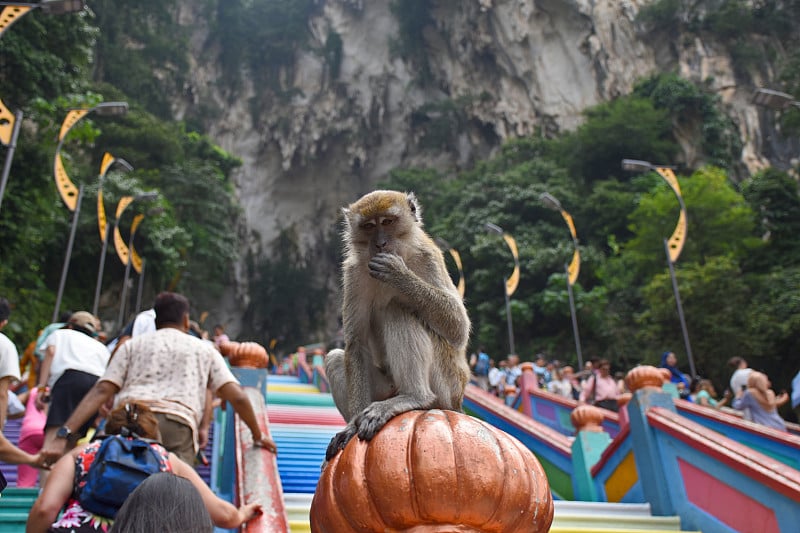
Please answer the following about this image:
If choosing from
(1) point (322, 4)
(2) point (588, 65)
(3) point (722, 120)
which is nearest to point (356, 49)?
(1) point (322, 4)

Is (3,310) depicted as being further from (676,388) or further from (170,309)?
(676,388)

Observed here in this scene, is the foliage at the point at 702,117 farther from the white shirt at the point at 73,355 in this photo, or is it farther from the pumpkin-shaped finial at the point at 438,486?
the pumpkin-shaped finial at the point at 438,486

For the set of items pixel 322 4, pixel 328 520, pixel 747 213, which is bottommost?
pixel 328 520

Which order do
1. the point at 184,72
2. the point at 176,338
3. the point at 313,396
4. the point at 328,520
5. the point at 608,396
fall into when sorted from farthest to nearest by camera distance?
the point at 184,72 < the point at 608,396 < the point at 313,396 < the point at 176,338 < the point at 328,520

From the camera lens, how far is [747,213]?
2084 centimetres

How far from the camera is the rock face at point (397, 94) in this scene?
32.8 m

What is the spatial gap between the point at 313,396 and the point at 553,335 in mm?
16280

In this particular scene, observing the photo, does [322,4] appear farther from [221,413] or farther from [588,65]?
[221,413]

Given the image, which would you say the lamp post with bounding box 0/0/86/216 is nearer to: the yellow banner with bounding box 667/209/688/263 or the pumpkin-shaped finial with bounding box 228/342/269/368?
the pumpkin-shaped finial with bounding box 228/342/269/368

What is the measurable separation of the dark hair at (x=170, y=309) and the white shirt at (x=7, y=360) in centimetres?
78

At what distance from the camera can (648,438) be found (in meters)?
4.19

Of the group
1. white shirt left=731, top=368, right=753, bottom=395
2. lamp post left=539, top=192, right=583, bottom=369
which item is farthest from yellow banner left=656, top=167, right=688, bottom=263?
white shirt left=731, top=368, right=753, bottom=395

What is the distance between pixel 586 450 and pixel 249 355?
3011 mm

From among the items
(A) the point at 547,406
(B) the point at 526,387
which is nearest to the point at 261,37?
(B) the point at 526,387
